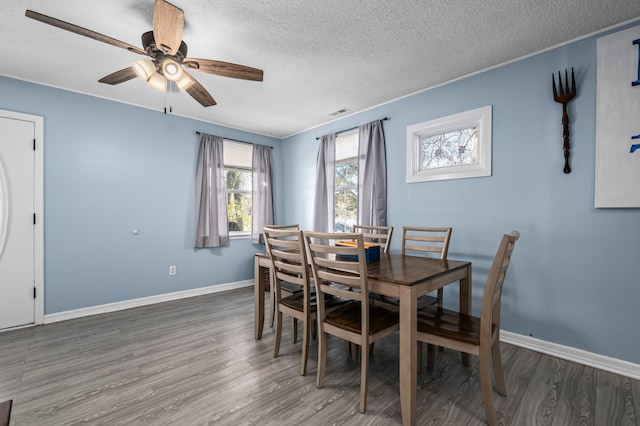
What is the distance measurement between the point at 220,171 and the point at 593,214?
4.23 m

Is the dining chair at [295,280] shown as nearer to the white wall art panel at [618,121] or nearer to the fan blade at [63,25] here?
the fan blade at [63,25]

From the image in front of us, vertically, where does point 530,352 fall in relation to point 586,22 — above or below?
below

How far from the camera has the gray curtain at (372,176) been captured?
3529mm

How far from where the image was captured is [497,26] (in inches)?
83.4

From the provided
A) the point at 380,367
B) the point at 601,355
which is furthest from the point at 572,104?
the point at 380,367

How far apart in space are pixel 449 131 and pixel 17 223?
460cm

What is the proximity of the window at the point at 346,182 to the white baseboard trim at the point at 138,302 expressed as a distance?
1870mm

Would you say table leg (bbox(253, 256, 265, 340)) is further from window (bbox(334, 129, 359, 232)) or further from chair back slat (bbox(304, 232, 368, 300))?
window (bbox(334, 129, 359, 232))

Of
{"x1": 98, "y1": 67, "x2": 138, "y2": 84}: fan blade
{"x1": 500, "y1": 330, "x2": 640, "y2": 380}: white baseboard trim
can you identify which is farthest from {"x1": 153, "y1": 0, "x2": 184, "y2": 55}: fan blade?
{"x1": 500, "y1": 330, "x2": 640, "y2": 380}: white baseboard trim

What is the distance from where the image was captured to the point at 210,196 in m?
4.19

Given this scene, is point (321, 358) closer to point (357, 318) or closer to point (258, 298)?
point (357, 318)

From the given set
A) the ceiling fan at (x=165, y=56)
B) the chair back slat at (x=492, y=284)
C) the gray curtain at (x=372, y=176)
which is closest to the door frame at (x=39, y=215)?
the ceiling fan at (x=165, y=56)

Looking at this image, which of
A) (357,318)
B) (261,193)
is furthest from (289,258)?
(261,193)

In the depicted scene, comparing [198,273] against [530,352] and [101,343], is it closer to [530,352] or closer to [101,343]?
[101,343]
